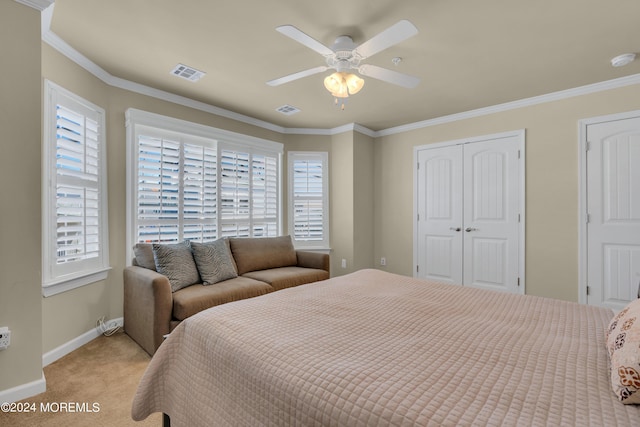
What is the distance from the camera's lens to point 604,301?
3086 millimetres

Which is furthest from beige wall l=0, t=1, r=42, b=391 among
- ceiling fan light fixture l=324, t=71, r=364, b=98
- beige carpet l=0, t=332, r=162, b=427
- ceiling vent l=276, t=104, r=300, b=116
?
ceiling vent l=276, t=104, r=300, b=116

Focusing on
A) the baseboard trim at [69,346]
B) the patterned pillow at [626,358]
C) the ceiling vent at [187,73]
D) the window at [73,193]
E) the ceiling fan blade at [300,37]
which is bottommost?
the baseboard trim at [69,346]

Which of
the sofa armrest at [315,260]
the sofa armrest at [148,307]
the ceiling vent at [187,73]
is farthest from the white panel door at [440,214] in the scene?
the sofa armrest at [148,307]

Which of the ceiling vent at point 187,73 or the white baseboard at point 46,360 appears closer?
the white baseboard at point 46,360

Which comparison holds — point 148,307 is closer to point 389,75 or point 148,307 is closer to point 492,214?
point 389,75

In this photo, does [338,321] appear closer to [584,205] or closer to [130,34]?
[130,34]

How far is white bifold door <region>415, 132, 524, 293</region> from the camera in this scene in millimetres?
3629

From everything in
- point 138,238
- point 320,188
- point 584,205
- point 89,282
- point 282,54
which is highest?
point 282,54

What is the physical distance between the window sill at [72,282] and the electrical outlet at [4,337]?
0.54m

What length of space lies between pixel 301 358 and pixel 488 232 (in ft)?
11.6

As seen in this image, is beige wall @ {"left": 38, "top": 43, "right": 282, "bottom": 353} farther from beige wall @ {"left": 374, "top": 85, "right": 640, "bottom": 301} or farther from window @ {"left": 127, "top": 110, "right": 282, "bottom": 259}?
beige wall @ {"left": 374, "top": 85, "right": 640, "bottom": 301}

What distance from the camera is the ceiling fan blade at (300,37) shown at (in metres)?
1.68

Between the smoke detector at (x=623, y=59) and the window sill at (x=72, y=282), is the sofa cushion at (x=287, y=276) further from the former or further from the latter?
the smoke detector at (x=623, y=59)

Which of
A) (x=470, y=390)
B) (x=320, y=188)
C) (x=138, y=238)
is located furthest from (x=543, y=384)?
(x=320, y=188)
